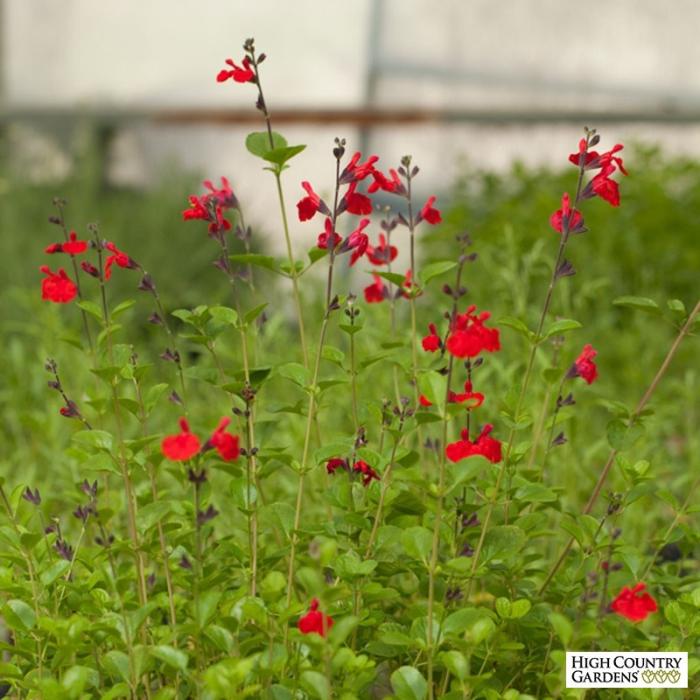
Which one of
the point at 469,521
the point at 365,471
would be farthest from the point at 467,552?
the point at 365,471

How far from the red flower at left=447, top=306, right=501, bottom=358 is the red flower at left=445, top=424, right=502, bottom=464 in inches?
6.0

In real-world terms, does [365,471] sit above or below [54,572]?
above

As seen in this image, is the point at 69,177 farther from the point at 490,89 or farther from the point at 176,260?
the point at 490,89

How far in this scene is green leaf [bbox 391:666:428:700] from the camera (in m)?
1.53

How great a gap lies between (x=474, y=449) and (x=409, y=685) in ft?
1.10

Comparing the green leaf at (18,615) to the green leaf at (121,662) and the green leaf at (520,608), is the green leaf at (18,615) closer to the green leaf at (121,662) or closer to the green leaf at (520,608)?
the green leaf at (121,662)

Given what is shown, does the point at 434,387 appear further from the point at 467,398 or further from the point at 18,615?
the point at 18,615

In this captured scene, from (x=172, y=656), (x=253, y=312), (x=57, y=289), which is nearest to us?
(x=172, y=656)

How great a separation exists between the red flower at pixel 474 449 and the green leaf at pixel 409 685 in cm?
29

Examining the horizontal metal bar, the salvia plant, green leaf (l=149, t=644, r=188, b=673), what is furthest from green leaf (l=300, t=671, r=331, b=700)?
the horizontal metal bar

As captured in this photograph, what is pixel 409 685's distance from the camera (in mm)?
1538

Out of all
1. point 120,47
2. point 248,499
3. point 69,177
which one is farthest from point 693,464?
point 120,47

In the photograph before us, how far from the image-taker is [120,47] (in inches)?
349

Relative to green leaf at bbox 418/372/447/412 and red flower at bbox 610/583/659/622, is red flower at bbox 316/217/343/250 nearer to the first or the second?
green leaf at bbox 418/372/447/412
